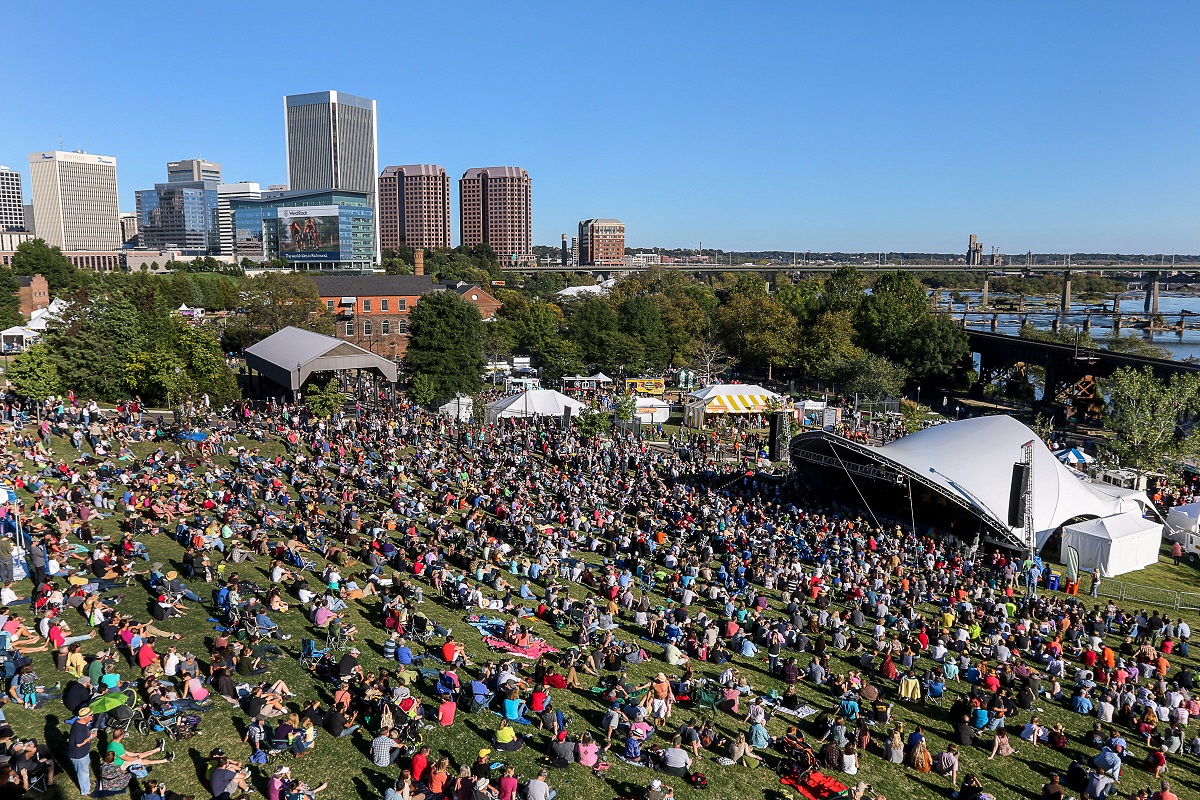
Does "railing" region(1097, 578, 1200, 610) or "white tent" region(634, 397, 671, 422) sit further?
"white tent" region(634, 397, 671, 422)

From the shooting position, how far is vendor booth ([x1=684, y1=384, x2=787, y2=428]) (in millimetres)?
40844

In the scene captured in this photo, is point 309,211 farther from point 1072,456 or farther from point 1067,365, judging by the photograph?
point 1072,456

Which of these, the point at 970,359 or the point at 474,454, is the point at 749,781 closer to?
the point at 474,454

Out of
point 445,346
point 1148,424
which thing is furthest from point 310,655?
point 1148,424

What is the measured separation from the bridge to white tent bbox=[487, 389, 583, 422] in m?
33.1

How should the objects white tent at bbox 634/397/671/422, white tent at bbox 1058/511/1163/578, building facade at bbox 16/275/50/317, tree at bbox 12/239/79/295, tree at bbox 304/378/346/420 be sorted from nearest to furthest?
white tent at bbox 1058/511/1163/578 < tree at bbox 304/378/346/420 < white tent at bbox 634/397/671/422 < building facade at bbox 16/275/50/317 < tree at bbox 12/239/79/295

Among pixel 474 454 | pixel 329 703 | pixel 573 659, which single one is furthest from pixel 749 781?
pixel 474 454

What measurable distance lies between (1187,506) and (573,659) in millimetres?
22837

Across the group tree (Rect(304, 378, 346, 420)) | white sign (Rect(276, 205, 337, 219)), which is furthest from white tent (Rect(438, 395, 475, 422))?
white sign (Rect(276, 205, 337, 219))

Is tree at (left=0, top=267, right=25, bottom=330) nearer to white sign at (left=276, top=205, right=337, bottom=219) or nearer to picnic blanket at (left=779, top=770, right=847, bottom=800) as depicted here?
picnic blanket at (left=779, top=770, right=847, bottom=800)

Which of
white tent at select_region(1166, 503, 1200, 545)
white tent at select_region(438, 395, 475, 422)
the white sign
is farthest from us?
the white sign

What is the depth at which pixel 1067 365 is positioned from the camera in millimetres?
57000

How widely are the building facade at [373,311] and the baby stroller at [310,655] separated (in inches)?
1936

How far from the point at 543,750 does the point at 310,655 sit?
4.55m
